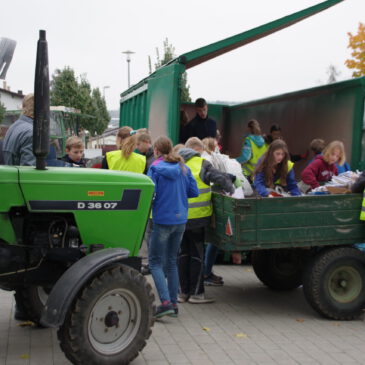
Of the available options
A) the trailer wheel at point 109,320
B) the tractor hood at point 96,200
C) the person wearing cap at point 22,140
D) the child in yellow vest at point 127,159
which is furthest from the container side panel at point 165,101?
the trailer wheel at point 109,320

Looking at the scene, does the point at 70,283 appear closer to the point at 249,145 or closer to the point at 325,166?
the point at 325,166

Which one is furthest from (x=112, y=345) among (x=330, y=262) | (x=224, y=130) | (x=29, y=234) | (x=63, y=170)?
(x=224, y=130)

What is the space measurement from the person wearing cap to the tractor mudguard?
1.31 meters

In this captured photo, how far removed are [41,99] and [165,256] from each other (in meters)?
2.52

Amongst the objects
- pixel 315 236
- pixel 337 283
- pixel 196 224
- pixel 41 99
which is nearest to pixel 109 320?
pixel 41 99

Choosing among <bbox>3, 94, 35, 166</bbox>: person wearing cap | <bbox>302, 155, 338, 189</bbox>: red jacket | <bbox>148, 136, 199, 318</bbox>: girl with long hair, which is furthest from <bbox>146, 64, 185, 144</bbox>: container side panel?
<bbox>3, 94, 35, 166</bbox>: person wearing cap

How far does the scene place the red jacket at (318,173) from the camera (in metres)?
Answer: 7.71

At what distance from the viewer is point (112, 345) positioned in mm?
4773

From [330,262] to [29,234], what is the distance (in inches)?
121

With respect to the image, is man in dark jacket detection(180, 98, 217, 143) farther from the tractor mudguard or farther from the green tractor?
the tractor mudguard

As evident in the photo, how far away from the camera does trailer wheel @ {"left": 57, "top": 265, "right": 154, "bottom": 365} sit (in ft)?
14.8

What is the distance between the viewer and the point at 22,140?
18.3 feet

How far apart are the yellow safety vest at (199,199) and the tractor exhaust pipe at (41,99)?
Answer: 2478mm

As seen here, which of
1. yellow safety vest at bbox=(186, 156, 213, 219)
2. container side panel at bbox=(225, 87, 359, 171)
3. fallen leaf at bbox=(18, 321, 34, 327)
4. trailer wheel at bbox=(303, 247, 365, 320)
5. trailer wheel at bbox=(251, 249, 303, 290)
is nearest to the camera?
fallen leaf at bbox=(18, 321, 34, 327)
